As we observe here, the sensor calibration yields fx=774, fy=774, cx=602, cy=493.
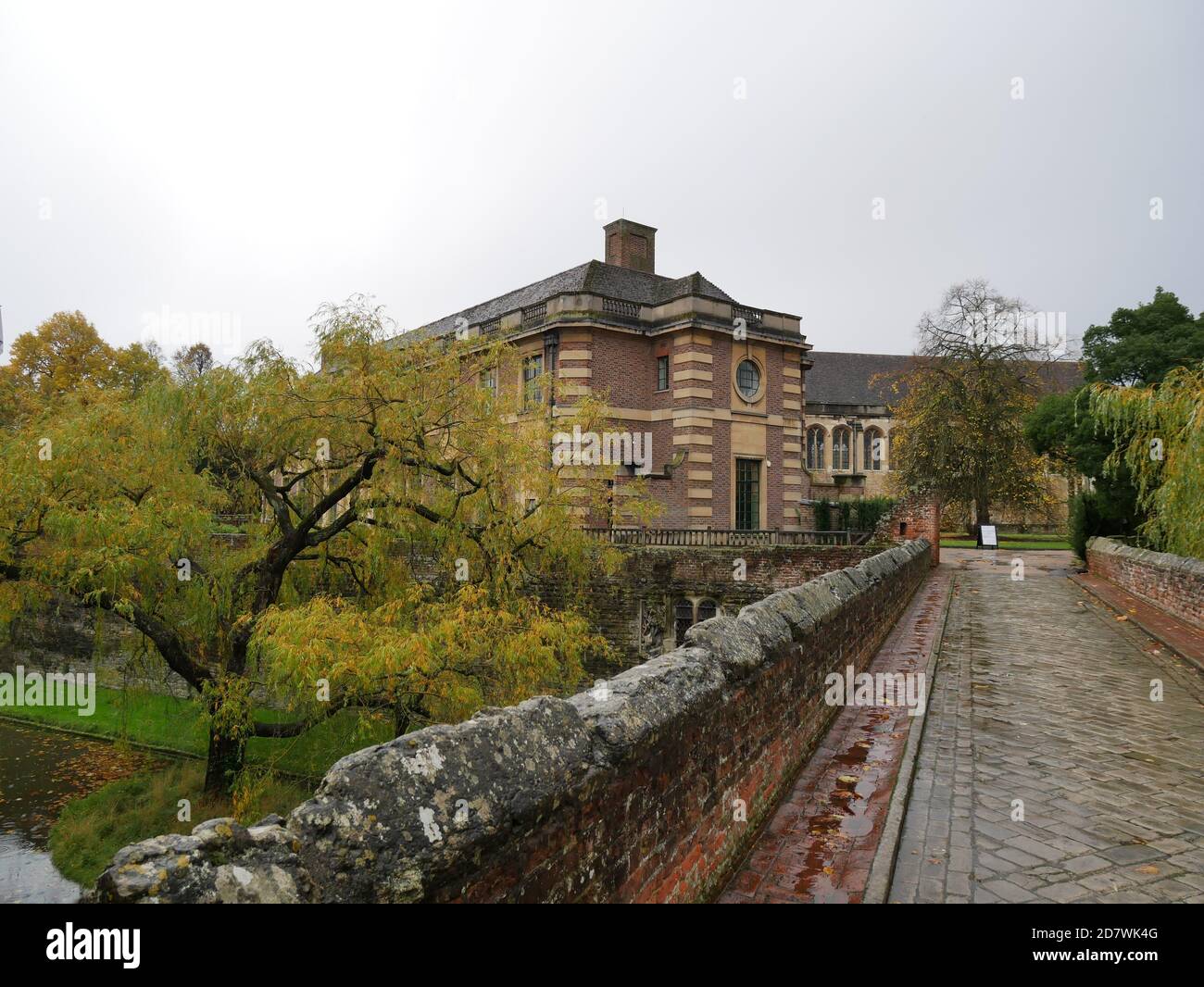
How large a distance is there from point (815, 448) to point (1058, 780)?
180 ft

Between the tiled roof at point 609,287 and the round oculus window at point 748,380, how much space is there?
257 centimetres

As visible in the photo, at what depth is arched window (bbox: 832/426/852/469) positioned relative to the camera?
59.4m

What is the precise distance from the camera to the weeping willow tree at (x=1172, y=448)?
44.1 ft

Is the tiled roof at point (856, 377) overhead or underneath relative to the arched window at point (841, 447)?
overhead

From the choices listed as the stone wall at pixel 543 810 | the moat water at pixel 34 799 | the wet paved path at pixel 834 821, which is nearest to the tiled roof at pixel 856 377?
the moat water at pixel 34 799

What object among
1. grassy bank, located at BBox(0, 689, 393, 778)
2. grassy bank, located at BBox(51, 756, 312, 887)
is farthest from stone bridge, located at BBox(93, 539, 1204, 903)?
grassy bank, located at BBox(0, 689, 393, 778)

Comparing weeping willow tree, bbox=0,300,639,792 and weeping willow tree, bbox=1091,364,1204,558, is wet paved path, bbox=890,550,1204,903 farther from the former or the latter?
weeping willow tree, bbox=0,300,639,792

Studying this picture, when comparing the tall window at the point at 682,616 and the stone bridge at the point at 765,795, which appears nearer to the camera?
the stone bridge at the point at 765,795

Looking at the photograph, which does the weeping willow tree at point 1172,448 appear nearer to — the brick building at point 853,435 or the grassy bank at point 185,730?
the grassy bank at point 185,730

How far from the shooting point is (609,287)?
1204 inches

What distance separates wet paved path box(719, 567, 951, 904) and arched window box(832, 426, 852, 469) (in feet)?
176

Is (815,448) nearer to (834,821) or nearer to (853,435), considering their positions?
(853,435)

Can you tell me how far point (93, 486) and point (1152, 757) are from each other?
13284mm
